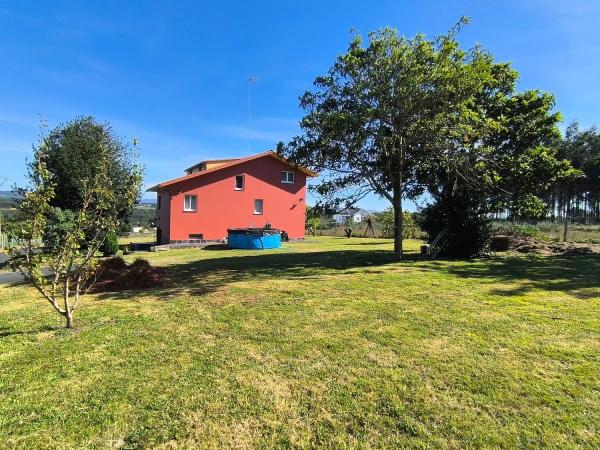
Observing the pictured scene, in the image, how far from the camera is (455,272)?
977cm

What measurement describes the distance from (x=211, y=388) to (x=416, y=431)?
182 centimetres

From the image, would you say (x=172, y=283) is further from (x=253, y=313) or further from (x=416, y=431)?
(x=416, y=431)

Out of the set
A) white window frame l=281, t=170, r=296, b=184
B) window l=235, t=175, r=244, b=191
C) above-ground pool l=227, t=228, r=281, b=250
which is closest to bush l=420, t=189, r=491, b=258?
above-ground pool l=227, t=228, r=281, b=250

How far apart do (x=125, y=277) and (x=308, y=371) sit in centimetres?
672

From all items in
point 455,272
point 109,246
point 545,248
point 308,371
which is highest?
point 109,246

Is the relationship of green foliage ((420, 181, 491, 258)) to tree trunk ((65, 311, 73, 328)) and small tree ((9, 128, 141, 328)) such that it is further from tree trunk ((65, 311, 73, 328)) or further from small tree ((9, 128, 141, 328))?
tree trunk ((65, 311, 73, 328))

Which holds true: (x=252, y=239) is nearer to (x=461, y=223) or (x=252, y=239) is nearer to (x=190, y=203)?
(x=190, y=203)

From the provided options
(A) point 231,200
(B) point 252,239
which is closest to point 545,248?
(B) point 252,239

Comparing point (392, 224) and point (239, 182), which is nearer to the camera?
point (239, 182)

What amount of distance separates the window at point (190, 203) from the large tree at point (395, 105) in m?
12.8

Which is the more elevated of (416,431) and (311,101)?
(311,101)

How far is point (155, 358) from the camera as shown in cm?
416

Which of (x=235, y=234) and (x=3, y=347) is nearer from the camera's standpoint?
(x=3, y=347)

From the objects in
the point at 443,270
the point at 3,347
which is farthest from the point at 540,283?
the point at 3,347
